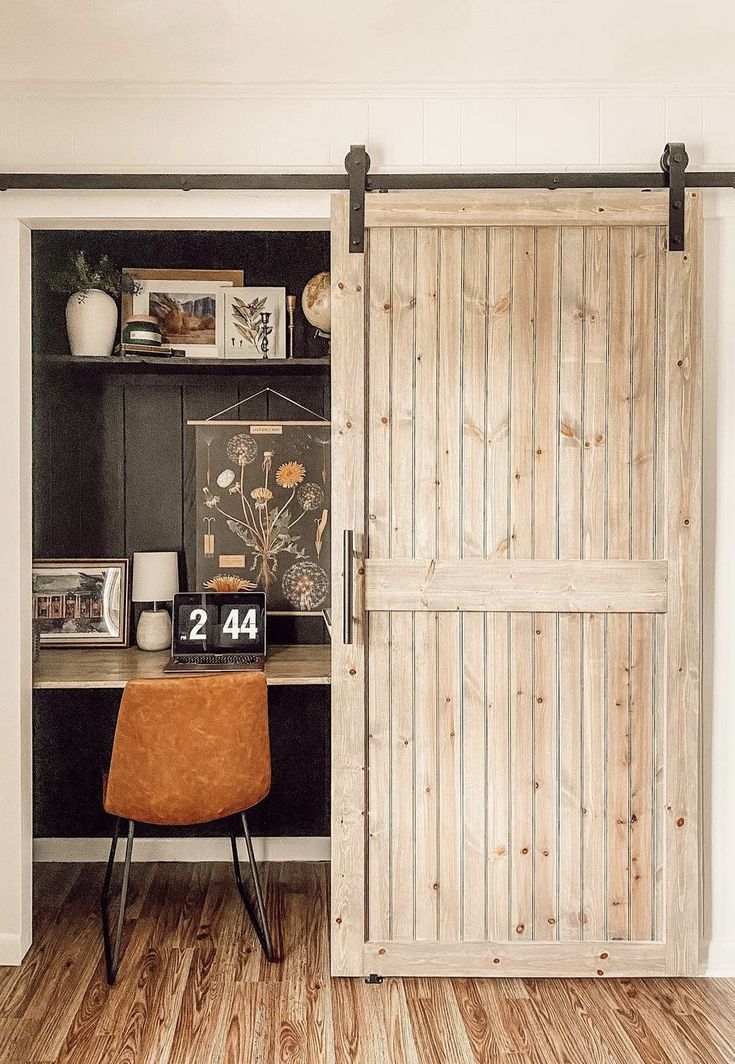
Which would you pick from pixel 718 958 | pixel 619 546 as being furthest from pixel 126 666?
pixel 718 958

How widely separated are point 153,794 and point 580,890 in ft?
4.09

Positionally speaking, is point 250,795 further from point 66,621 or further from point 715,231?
point 715,231

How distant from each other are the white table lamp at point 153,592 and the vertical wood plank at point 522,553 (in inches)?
51.6

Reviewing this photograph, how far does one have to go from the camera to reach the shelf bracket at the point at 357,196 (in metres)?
2.54

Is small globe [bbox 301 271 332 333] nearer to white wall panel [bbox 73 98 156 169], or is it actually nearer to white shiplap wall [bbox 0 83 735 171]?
white shiplap wall [bbox 0 83 735 171]

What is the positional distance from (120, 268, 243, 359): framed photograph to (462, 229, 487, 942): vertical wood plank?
112 cm

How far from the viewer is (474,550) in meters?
2.58

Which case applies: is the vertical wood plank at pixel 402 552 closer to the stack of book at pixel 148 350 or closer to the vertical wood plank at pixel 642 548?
the vertical wood plank at pixel 642 548

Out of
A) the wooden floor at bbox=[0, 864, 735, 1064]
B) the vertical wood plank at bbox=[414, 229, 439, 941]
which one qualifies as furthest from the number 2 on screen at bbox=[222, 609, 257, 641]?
the wooden floor at bbox=[0, 864, 735, 1064]

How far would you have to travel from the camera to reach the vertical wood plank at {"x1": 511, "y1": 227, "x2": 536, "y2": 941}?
2559 millimetres

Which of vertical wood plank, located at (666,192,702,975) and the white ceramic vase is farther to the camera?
the white ceramic vase

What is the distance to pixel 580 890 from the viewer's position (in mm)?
2588

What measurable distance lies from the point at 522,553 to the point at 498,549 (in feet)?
0.23

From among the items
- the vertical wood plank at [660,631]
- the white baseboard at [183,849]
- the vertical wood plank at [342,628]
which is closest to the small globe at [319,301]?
the vertical wood plank at [342,628]
